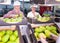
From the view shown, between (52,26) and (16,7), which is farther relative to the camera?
(16,7)

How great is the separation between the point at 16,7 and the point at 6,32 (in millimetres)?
1328

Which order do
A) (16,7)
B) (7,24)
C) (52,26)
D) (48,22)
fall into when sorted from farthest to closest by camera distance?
(16,7)
(48,22)
(52,26)
(7,24)

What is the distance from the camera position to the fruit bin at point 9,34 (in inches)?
46.2

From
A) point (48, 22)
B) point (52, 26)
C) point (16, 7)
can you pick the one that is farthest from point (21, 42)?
point (16, 7)

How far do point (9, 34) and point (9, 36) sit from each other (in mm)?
28

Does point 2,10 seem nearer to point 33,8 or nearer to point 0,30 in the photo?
point 33,8

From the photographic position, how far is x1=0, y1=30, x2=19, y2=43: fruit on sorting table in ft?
3.86

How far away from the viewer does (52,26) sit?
62.5 inches

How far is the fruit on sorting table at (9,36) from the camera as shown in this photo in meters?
1.18

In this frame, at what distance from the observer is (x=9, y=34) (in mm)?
1261

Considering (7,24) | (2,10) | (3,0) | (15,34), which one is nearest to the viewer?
(15,34)

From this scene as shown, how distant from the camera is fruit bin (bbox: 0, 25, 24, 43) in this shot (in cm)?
117

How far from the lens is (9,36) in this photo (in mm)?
1237

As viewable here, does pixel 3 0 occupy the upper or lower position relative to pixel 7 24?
upper
